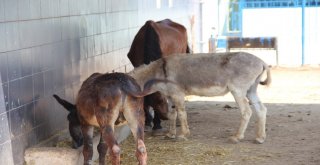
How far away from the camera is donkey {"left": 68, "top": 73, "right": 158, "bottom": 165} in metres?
5.37

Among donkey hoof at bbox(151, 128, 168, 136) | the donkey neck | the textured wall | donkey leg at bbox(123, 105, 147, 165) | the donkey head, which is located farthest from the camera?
donkey hoof at bbox(151, 128, 168, 136)

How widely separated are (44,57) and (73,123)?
83 cm

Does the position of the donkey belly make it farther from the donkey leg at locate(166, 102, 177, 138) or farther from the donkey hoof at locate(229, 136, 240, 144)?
the donkey hoof at locate(229, 136, 240, 144)

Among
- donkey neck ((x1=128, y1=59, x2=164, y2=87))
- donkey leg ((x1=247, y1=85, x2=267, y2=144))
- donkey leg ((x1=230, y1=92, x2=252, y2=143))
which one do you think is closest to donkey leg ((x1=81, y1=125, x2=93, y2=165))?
donkey neck ((x1=128, y1=59, x2=164, y2=87))

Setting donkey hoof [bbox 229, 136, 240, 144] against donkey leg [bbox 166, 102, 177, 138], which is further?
donkey leg [bbox 166, 102, 177, 138]

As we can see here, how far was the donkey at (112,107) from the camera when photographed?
5.37 metres

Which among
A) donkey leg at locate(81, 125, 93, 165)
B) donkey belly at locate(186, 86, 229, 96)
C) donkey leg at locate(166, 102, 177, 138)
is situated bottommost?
donkey leg at locate(166, 102, 177, 138)

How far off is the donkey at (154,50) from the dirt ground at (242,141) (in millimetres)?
324

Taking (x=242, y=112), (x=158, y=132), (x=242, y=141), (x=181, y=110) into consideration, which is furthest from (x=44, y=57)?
(x=242, y=141)

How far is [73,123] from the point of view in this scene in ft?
20.6

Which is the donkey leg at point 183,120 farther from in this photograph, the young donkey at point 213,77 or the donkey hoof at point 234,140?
the donkey hoof at point 234,140

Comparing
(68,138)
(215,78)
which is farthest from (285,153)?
(68,138)

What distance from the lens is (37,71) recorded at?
20.9 ft

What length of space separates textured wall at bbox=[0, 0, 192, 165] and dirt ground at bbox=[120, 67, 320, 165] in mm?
1083
